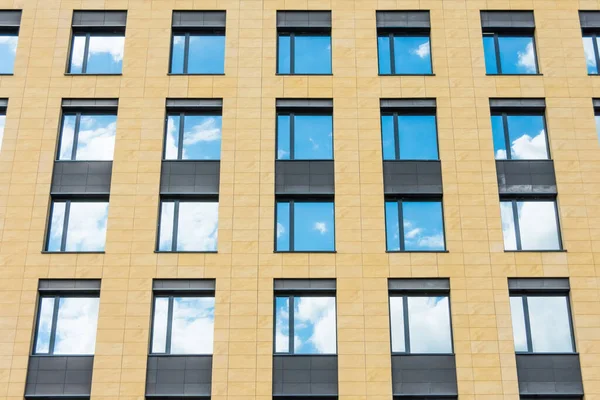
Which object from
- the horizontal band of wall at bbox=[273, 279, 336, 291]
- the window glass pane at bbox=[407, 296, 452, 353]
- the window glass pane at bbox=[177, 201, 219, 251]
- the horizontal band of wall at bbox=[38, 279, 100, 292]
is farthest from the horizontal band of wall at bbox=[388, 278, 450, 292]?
the horizontal band of wall at bbox=[38, 279, 100, 292]

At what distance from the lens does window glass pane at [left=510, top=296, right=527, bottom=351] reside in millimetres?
26938

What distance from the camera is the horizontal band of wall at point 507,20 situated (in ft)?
106

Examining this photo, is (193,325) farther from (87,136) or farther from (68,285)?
(87,136)

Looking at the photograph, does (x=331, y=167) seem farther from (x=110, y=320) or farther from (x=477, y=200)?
(x=110, y=320)

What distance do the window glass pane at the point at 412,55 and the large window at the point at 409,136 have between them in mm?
2215

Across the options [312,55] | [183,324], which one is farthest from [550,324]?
[312,55]

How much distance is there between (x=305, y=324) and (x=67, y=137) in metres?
12.8

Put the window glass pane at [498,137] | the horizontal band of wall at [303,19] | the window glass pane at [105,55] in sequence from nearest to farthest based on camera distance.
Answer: the window glass pane at [498,137] < the window glass pane at [105,55] < the horizontal band of wall at [303,19]

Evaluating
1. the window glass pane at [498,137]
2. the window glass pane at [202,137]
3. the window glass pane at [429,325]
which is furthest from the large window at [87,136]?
the window glass pane at [498,137]

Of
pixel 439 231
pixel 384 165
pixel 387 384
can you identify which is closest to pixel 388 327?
pixel 387 384

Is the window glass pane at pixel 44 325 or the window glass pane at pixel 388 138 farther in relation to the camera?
the window glass pane at pixel 388 138

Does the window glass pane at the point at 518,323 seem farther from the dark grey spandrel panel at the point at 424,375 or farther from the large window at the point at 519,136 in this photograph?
the large window at the point at 519,136

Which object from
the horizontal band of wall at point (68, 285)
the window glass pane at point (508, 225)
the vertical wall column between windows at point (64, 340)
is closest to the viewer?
the vertical wall column between windows at point (64, 340)

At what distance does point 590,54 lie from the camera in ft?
105
